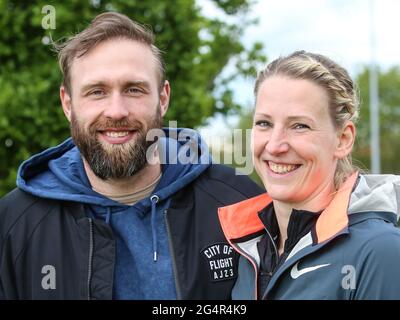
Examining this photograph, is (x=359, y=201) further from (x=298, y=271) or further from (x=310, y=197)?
(x=298, y=271)

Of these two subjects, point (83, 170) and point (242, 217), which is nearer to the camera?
point (242, 217)

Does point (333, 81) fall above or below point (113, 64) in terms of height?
below

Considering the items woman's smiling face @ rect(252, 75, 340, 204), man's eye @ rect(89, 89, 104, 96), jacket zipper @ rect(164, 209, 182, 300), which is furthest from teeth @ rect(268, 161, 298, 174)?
man's eye @ rect(89, 89, 104, 96)

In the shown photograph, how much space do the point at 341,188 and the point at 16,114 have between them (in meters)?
3.66

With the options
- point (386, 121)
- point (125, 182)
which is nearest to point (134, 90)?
point (125, 182)

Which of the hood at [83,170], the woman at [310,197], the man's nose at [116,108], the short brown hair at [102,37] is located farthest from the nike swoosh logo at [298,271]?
the short brown hair at [102,37]

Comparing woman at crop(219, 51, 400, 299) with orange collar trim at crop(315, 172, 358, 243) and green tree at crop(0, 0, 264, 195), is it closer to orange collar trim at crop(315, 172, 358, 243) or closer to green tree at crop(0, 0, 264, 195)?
orange collar trim at crop(315, 172, 358, 243)

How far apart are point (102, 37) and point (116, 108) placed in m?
0.43

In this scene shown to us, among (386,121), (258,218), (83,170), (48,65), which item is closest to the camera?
(258,218)

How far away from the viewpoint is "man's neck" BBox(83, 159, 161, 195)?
3443 mm

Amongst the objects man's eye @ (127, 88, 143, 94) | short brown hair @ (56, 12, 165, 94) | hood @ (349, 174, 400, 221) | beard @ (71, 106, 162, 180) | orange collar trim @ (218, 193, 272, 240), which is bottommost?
orange collar trim @ (218, 193, 272, 240)

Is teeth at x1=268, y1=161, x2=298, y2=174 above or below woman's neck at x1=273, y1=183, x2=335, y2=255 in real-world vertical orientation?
above

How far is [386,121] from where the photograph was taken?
143 ft
